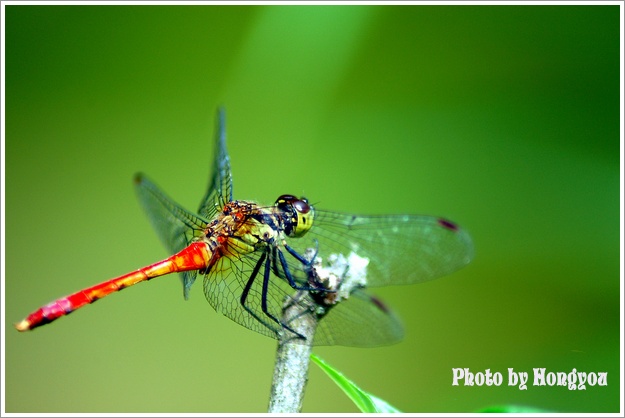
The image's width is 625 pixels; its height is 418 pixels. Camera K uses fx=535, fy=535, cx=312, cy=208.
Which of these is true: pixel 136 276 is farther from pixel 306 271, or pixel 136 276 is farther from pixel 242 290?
pixel 306 271

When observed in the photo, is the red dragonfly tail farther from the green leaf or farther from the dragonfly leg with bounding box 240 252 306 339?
the green leaf

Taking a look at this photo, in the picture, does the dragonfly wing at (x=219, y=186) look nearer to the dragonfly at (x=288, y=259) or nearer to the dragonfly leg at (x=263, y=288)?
the dragonfly at (x=288, y=259)

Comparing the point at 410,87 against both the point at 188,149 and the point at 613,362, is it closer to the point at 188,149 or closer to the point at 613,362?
the point at 188,149

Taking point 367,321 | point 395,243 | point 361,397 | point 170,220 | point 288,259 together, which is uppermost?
point 170,220

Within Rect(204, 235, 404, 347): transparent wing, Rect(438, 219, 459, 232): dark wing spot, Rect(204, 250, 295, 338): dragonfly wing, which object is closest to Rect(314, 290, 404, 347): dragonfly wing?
Rect(204, 235, 404, 347): transparent wing

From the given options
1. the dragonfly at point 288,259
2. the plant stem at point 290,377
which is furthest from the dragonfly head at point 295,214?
the plant stem at point 290,377

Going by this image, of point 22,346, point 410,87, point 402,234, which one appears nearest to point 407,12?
point 410,87

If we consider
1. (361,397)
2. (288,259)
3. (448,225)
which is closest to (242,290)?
(288,259)
